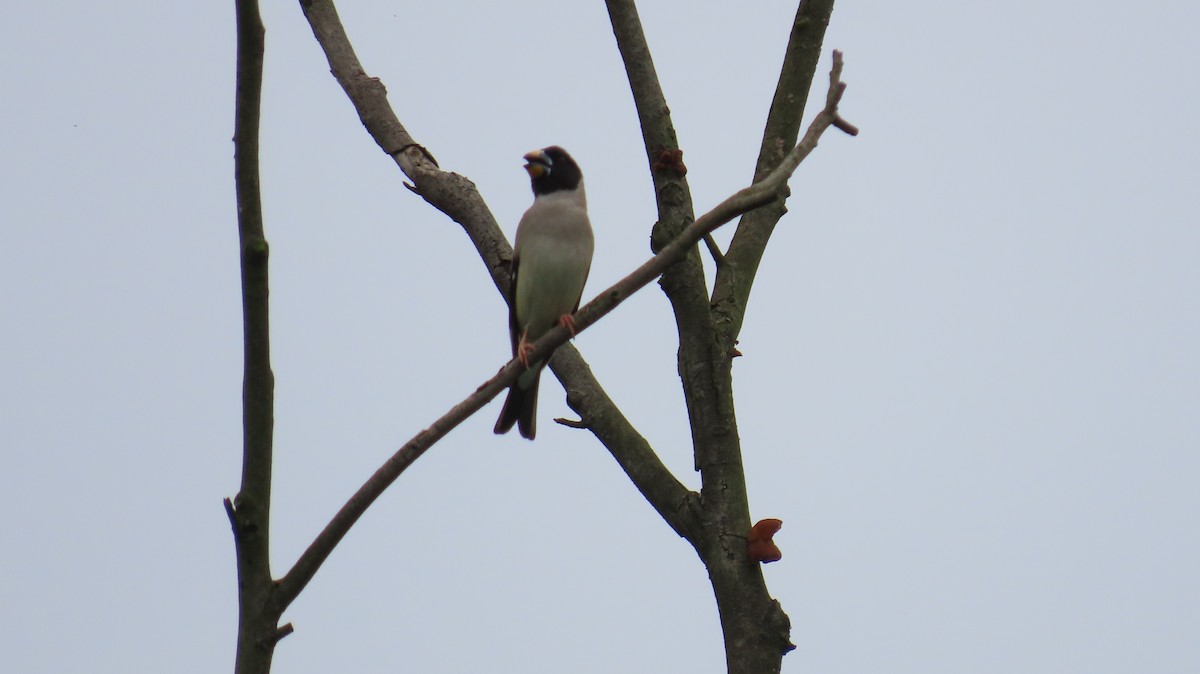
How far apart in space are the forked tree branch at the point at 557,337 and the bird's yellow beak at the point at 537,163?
231 cm

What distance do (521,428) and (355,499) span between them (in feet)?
8.20

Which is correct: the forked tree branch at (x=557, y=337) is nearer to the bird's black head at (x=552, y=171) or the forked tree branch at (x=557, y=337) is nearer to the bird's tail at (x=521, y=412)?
the bird's tail at (x=521, y=412)

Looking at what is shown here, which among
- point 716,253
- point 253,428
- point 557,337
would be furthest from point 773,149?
point 253,428

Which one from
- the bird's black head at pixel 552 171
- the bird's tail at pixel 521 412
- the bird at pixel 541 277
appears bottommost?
the bird's tail at pixel 521 412

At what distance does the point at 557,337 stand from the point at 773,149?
1.38 m

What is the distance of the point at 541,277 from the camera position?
193 inches

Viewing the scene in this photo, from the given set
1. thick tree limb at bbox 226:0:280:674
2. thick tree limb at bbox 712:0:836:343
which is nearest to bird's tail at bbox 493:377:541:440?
thick tree limb at bbox 712:0:836:343

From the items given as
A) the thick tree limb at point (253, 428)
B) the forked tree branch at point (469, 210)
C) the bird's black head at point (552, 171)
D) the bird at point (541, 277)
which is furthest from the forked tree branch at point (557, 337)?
the bird's black head at point (552, 171)

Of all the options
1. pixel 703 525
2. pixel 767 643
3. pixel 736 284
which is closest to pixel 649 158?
pixel 736 284

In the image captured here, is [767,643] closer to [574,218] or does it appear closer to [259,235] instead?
[259,235]

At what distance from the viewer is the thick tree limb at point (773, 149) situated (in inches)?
155

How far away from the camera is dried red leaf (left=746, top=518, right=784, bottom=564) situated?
3393 mm

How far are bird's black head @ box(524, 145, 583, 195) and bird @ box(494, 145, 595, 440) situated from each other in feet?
0.59

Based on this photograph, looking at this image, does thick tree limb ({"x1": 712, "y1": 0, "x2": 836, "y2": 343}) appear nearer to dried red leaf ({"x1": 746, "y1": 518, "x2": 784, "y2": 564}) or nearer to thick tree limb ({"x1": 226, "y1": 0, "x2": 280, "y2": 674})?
dried red leaf ({"x1": 746, "y1": 518, "x2": 784, "y2": 564})
